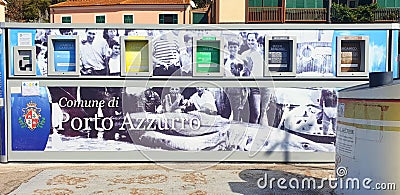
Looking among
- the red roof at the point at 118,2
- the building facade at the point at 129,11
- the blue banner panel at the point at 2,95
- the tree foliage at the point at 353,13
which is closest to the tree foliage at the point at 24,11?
the building facade at the point at 129,11

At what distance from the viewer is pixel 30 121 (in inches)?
313

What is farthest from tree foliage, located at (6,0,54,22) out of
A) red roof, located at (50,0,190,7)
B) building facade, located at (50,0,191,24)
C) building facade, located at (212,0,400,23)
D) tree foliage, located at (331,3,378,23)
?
tree foliage, located at (331,3,378,23)

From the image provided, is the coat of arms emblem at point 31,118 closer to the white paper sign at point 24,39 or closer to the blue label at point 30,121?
the blue label at point 30,121

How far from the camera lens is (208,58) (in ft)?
26.6

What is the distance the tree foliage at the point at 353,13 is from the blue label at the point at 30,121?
92.1 ft

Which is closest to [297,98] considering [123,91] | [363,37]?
[363,37]

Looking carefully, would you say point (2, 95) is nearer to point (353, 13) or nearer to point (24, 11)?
point (353, 13)


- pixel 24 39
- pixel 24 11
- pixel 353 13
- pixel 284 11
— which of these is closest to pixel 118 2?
pixel 24 11

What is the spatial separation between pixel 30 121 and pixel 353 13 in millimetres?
29023

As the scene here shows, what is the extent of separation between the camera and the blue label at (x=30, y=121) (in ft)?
26.0

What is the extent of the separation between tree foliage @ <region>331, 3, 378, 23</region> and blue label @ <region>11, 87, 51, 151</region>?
28.1 meters

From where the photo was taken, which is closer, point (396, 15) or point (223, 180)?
point (223, 180)

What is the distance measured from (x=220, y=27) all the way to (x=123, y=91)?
6.58ft

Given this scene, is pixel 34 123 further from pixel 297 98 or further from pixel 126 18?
pixel 126 18
